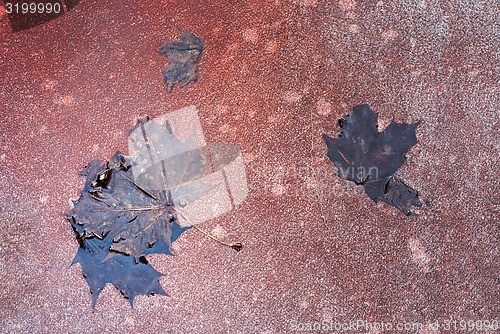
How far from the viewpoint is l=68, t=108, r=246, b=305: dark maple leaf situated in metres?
1.42

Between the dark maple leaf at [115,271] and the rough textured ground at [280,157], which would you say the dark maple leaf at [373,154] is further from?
the dark maple leaf at [115,271]

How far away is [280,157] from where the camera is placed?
1.46 m

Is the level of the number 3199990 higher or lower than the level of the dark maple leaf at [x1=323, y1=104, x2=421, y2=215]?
higher

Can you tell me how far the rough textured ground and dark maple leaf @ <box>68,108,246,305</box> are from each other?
3.2 inches

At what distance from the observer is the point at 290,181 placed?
1.45m

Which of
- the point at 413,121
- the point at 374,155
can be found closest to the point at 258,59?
the point at 374,155

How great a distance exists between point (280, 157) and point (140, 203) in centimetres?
85

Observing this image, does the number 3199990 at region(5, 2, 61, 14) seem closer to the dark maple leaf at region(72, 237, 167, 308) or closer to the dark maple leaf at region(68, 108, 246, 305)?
the dark maple leaf at region(68, 108, 246, 305)

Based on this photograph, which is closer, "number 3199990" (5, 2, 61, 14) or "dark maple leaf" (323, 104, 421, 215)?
"dark maple leaf" (323, 104, 421, 215)

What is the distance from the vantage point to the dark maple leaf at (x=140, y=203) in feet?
4.64

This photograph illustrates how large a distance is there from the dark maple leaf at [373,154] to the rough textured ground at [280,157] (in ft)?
0.17

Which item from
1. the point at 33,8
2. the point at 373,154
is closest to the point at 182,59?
the point at 33,8

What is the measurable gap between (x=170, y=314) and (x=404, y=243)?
1410mm

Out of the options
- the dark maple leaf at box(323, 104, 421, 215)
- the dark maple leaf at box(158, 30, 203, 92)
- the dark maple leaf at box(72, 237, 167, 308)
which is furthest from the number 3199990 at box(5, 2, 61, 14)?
the dark maple leaf at box(323, 104, 421, 215)
